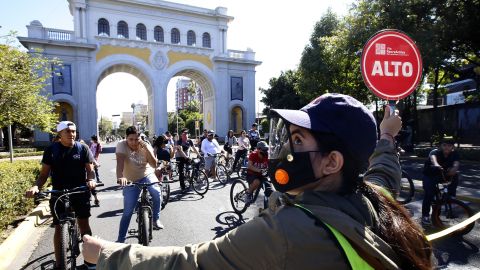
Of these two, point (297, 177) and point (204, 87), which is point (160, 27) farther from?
point (297, 177)

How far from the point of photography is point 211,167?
1216 cm

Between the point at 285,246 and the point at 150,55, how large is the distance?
39221mm

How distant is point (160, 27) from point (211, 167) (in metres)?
31.2

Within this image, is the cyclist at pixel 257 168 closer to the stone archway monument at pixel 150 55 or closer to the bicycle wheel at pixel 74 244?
the bicycle wheel at pixel 74 244

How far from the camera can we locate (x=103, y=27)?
3706 centimetres

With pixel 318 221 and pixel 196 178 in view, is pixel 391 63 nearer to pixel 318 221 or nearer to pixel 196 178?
pixel 318 221

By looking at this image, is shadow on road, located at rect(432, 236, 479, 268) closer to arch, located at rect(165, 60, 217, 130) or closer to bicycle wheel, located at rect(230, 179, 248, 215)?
bicycle wheel, located at rect(230, 179, 248, 215)

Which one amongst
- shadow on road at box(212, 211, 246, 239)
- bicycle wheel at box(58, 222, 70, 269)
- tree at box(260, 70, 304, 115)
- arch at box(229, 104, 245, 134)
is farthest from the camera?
→ arch at box(229, 104, 245, 134)

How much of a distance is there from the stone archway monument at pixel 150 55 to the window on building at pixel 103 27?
0.10 meters

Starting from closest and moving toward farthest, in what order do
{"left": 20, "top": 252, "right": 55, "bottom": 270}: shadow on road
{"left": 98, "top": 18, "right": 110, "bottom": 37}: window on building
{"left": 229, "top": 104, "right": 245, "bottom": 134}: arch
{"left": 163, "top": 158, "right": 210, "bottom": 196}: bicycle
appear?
{"left": 20, "top": 252, "right": 55, "bottom": 270}: shadow on road
{"left": 163, "top": 158, "right": 210, "bottom": 196}: bicycle
{"left": 98, "top": 18, "right": 110, "bottom": 37}: window on building
{"left": 229, "top": 104, "right": 245, "bottom": 134}: arch

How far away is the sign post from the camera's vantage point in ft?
9.97

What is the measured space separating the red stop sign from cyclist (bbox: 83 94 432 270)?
6.19 feet

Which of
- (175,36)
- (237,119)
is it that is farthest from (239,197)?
(237,119)

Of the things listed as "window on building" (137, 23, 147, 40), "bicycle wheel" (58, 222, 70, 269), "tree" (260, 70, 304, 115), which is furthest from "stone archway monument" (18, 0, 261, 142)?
"bicycle wheel" (58, 222, 70, 269)
